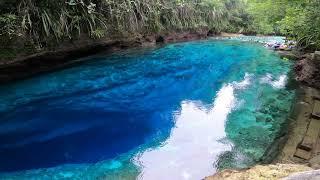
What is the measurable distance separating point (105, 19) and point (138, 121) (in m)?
Result: 8.16

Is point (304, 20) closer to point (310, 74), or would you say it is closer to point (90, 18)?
point (310, 74)

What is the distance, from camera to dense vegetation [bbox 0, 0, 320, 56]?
11469mm

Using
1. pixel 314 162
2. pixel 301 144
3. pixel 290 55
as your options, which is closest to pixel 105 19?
pixel 290 55

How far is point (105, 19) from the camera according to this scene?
605 inches

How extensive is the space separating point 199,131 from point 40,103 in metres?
4.28

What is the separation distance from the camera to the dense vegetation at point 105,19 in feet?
37.6

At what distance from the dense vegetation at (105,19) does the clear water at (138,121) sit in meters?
→ 1.32

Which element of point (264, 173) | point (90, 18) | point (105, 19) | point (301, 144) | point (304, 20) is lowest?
point (301, 144)

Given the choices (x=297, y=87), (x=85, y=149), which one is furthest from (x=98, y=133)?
(x=297, y=87)

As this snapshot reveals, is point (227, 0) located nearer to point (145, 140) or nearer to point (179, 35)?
point (179, 35)

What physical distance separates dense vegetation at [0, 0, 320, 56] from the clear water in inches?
52.1

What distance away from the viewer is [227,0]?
34.3 meters

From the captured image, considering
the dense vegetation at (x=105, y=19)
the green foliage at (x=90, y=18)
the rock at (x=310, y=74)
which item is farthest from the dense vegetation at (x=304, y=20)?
the green foliage at (x=90, y=18)

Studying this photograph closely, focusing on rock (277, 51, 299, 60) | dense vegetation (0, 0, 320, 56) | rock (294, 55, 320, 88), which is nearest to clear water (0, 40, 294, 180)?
rock (294, 55, 320, 88)
